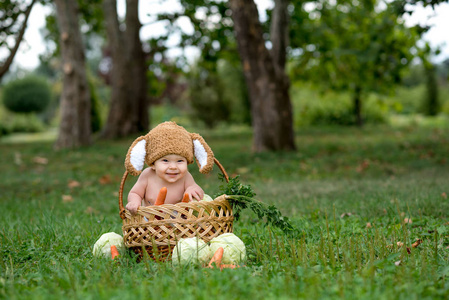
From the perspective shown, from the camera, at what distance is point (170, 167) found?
10.6 ft

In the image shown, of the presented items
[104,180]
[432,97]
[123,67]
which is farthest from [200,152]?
[432,97]

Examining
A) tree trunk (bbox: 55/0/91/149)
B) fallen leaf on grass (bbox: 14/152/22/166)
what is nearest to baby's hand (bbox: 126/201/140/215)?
fallen leaf on grass (bbox: 14/152/22/166)

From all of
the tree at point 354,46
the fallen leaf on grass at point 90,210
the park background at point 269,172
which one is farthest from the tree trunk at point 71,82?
the fallen leaf on grass at point 90,210

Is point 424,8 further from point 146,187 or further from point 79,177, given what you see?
point 79,177

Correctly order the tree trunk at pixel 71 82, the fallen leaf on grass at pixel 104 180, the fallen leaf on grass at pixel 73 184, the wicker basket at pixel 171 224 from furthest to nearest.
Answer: the tree trunk at pixel 71 82 < the fallen leaf on grass at pixel 104 180 < the fallen leaf on grass at pixel 73 184 < the wicker basket at pixel 171 224

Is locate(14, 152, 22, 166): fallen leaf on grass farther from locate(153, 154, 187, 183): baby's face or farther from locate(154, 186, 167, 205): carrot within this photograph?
locate(154, 186, 167, 205): carrot

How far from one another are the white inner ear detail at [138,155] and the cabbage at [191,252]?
0.71 meters

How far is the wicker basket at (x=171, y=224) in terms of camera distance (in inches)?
115

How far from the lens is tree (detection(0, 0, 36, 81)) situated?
9087mm

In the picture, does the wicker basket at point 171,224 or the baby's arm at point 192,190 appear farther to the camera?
the baby's arm at point 192,190

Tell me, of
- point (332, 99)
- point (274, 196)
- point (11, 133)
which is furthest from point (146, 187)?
point (11, 133)

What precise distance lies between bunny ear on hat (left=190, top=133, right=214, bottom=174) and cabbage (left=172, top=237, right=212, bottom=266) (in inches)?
25.9

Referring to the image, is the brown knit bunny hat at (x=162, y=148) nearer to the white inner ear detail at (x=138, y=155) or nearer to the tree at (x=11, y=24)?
the white inner ear detail at (x=138, y=155)

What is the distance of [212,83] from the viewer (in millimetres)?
26422
